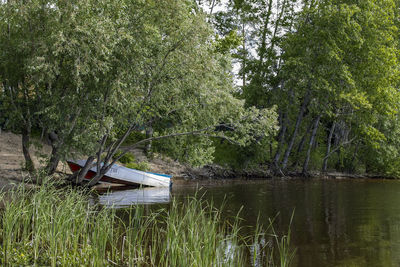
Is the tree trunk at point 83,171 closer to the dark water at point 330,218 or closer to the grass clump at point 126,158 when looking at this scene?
the dark water at point 330,218

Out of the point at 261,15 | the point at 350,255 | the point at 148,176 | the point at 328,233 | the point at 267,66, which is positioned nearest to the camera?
the point at 350,255

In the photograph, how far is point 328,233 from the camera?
1151 cm

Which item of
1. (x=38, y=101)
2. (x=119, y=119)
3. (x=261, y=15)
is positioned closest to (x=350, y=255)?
(x=119, y=119)

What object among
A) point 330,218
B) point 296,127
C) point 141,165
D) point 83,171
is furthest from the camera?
point 296,127

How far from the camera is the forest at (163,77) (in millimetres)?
15141

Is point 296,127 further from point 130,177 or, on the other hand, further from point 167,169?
point 130,177

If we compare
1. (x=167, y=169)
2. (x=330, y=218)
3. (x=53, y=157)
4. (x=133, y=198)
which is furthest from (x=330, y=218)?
(x=167, y=169)

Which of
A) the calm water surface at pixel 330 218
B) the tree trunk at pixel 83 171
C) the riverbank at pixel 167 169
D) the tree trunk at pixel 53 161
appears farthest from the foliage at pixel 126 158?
the tree trunk at pixel 53 161

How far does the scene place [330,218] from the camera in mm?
14000

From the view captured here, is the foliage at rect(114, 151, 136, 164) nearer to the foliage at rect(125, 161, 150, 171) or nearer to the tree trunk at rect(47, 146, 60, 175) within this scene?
the foliage at rect(125, 161, 150, 171)

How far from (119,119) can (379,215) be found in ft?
32.7

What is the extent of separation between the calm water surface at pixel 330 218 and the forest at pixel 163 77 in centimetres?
321

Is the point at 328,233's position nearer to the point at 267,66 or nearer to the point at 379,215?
the point at 379,215

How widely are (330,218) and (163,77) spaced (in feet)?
26.7
